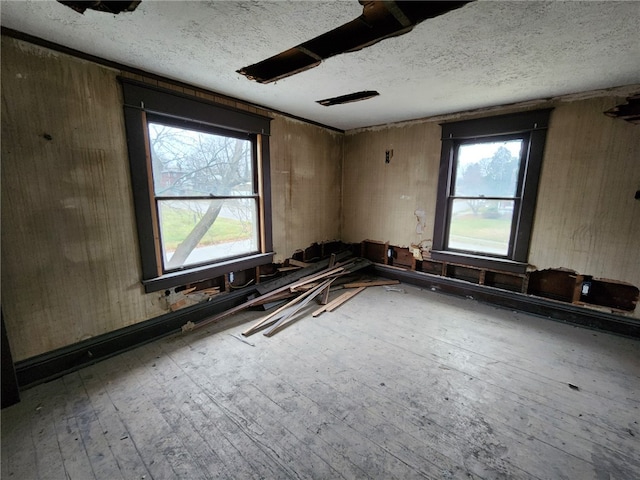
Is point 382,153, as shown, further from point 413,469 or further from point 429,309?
point 413,469

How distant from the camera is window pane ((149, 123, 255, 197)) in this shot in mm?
2498

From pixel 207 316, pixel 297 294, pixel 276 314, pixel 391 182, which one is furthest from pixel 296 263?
pixel 391 182

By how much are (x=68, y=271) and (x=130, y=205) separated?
0.69m

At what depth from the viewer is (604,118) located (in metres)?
2.62

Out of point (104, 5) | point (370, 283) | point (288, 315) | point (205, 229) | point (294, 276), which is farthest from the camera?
point (370, 283)

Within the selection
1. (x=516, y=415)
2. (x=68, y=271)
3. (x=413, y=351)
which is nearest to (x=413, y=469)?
(x=516, y=415)

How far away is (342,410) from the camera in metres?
1.75

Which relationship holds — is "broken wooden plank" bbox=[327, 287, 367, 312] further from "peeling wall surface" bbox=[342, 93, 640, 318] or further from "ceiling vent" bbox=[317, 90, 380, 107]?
"ceiling vent" bbox=[317, 90, 380, 107]

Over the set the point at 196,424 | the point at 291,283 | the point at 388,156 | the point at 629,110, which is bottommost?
the point at 196,424

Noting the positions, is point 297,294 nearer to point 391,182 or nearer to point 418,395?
point 418,395

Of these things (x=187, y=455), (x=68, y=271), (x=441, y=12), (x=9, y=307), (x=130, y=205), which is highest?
(x=441, y=12)

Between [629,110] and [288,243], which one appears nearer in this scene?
[629,110]

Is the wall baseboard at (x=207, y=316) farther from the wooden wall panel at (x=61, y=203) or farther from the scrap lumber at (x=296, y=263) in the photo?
the scrap lumber at (x=296, y=263)

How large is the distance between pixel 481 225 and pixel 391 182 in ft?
4.65
